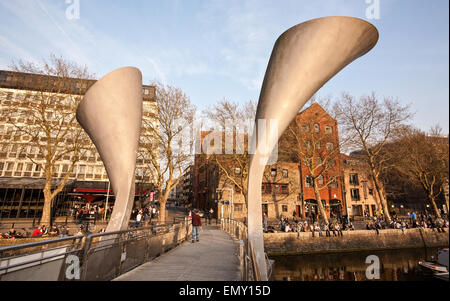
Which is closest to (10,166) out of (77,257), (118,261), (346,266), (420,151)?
(118,261)

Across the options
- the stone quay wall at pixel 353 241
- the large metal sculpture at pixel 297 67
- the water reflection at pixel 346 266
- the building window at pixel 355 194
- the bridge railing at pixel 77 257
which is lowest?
the water reflection at pixel 346 266

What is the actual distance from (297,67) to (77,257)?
642cm

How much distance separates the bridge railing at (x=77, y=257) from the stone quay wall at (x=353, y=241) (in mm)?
13067

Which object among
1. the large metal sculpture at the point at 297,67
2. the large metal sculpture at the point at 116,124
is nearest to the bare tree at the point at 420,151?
the large metal sculpture at the point at 297,67

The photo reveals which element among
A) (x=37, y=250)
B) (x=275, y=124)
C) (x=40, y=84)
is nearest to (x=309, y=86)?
(x=275, y=124)

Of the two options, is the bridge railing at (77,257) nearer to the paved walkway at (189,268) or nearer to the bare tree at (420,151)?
the paved walkway at (189,268)

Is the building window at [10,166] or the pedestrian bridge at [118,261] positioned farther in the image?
the building window at [10,166]

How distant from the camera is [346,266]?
16.3m

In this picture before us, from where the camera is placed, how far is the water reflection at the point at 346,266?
14.4 metres

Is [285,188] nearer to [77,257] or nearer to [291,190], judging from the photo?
[291,190]

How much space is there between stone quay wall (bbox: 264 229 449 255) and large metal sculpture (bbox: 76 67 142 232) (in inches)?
514

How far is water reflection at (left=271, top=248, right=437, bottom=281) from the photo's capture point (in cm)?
1438

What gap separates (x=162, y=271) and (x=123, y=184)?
11.0ft

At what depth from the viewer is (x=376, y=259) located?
1823 centimetres
